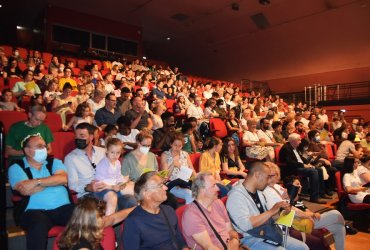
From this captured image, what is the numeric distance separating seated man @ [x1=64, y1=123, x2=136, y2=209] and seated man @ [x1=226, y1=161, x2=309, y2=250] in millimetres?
1033

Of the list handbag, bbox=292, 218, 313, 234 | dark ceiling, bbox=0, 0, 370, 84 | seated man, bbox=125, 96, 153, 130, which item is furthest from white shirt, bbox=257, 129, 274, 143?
dark ceiling, bbox=0, 0, 370, 84

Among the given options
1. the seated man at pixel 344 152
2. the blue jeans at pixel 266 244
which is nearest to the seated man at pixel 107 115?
the blue jeans at pixel 266 244

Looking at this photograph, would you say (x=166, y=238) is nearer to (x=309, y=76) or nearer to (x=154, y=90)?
(x=154, y=90)

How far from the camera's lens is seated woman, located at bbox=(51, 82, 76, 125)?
5.43 m

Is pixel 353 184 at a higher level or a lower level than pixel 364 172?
lower

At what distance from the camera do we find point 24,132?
11.7ft

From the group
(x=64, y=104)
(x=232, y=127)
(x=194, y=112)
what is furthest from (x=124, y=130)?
(x=194, y=112)

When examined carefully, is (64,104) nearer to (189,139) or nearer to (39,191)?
(189,139)

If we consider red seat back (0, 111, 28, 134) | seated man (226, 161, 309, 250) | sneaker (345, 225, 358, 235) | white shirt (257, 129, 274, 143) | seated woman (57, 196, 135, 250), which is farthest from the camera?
white shirt (257, 129, 274, 143)

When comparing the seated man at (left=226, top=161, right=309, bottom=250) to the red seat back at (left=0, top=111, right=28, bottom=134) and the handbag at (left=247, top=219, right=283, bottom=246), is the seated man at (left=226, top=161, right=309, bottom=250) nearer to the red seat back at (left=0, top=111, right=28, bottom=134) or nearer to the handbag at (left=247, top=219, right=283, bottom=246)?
the handbag at (left=247, top=219, right=283, bottom=246)

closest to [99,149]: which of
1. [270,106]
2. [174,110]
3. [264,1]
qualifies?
[174,110]

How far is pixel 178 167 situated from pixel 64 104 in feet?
8.96

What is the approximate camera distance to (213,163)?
15.0 feet

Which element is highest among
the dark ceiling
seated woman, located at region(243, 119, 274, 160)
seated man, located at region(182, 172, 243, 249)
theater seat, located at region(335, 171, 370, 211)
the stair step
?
the dark ceiling
